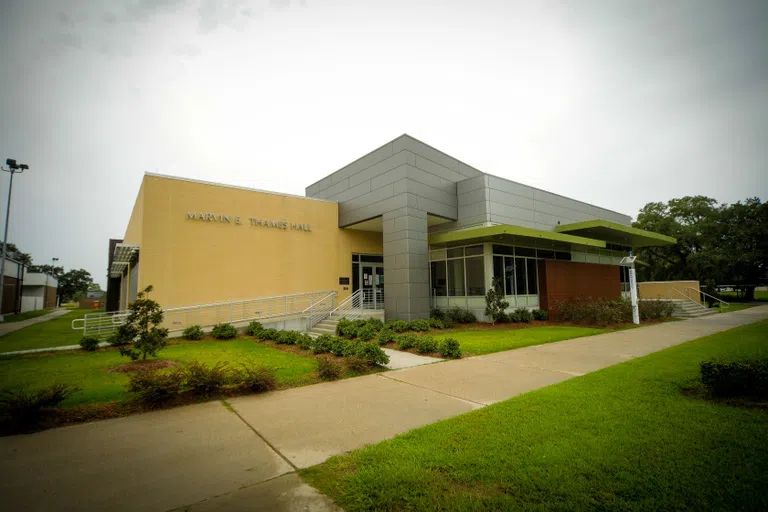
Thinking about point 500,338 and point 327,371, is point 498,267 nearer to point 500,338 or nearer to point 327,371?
point 500,338

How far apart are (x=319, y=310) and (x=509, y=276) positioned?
10413 millimetres

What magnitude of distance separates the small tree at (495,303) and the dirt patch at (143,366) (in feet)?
42.2

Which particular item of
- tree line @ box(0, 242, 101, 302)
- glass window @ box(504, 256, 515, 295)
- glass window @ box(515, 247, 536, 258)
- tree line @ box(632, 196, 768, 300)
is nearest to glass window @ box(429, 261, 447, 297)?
glass window @ box(504, 256, 515, 295)

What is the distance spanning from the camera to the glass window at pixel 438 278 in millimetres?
19250

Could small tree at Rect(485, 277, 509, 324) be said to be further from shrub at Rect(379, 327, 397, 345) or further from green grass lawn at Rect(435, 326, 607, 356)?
shrub at Rect(379, 327, 397, 345)

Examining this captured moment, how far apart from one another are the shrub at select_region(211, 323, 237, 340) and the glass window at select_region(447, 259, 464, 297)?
1112cm

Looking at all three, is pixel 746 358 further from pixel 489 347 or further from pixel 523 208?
pixel 523 208

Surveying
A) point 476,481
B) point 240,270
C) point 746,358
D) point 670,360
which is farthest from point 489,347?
→ point 240,270

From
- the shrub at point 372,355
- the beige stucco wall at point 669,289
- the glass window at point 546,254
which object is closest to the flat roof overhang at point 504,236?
the glass window at point 546,254

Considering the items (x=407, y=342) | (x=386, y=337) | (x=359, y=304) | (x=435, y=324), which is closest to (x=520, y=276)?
(x=435, y=324)

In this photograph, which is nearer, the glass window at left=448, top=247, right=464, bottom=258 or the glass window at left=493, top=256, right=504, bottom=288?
the glass window at left=493, top=256, right=504, bottom=288

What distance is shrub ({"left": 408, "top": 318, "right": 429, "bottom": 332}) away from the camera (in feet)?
47.6

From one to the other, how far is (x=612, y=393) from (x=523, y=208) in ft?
54.2

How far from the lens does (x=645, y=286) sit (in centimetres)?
3091
